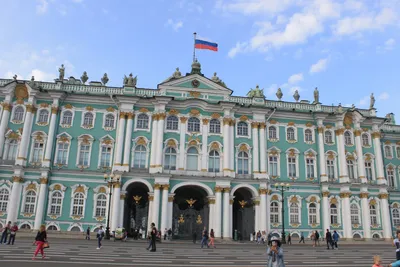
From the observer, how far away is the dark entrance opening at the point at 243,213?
42.8 m

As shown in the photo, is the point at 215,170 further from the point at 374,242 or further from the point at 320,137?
the point at 374,242

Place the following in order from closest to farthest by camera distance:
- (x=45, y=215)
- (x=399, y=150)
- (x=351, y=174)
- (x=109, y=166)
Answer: (x=45, y=215), (x=109, y=166), (x=351, y=174), (x=399, y=150)

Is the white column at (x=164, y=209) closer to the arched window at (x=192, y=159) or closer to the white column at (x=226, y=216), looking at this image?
the arched window at (x=192, y=159)

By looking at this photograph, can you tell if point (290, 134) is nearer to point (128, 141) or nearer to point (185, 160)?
point (185, 160)

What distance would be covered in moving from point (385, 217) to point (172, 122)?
2803 centimetres

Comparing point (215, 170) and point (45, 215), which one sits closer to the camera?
point (45, 215)

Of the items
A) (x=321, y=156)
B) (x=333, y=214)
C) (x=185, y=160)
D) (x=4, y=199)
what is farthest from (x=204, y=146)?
(x=4, y=199)

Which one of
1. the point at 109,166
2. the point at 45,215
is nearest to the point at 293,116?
the point at 109,166

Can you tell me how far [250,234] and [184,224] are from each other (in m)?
7.88

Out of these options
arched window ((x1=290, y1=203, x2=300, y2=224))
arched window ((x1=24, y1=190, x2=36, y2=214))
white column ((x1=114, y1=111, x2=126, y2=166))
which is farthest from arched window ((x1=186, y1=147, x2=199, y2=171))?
arched window ((x1=24, y1=190, x2=36, y2=214))

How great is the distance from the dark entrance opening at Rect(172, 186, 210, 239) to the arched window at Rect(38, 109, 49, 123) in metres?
17.3

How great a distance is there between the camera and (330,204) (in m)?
43.3

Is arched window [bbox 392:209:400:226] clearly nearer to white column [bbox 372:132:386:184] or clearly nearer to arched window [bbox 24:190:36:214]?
white column [bbox 372:132:386:184]

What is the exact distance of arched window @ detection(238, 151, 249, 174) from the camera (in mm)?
42719
